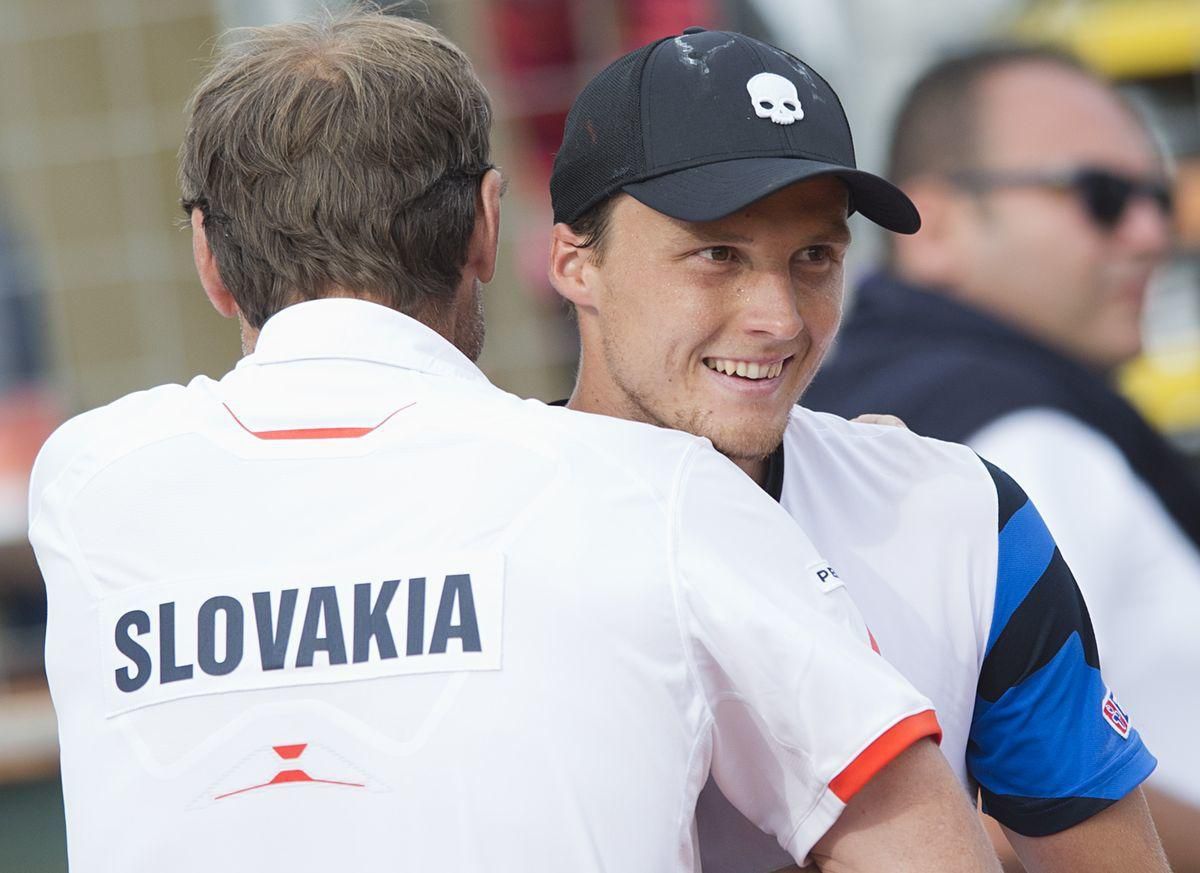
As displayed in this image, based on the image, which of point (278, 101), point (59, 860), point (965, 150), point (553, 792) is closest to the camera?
point (553, 792)

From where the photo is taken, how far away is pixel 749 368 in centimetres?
171

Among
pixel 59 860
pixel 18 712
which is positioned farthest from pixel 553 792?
pixel 18 712

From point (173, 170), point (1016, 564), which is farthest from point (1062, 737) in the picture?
point (173, 170)

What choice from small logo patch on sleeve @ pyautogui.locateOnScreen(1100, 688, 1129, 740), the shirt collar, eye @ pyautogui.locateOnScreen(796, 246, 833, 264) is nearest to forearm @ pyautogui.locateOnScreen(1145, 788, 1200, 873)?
small logo patch on sleeve @ pyautogui.locateOnScreen(1100, 688, 1129, 740)

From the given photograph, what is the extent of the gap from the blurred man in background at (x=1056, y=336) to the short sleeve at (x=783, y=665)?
131cm

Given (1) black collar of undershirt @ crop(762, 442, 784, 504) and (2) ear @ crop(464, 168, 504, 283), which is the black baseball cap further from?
(1) black collar of undershirt @ crop(762, 442, 784, 504)

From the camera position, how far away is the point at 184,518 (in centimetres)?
143

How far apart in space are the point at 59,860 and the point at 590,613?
4.89m

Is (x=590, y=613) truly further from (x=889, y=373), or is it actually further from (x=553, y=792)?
(x=889, y=373)

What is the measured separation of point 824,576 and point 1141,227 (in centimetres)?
203

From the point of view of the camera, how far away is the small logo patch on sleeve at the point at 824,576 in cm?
139

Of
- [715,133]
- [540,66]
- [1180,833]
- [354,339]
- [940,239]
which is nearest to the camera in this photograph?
Answer: [354,339]

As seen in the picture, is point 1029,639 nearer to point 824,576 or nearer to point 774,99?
point 824,576

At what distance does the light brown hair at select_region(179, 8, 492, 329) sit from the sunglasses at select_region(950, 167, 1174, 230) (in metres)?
1.76
